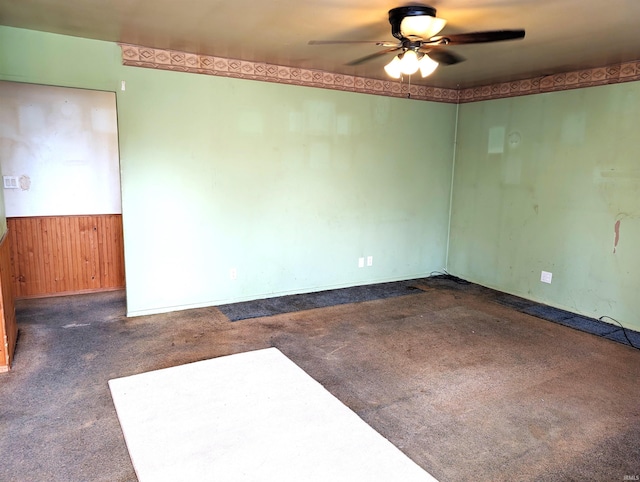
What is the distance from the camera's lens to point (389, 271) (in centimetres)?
574

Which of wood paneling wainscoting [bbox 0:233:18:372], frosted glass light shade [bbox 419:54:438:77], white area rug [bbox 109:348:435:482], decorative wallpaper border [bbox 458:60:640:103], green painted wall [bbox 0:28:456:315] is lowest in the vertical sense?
white area rug [bbox 109:348:435:482]

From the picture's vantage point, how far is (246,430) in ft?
8.00

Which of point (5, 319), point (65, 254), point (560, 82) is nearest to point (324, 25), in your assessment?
point (560, 82)

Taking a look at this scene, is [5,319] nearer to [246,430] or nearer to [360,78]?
[246,430]

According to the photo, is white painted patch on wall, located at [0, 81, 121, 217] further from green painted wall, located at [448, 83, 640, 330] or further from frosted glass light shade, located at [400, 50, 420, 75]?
green painted wall, located at [448, 83, 640, 330]

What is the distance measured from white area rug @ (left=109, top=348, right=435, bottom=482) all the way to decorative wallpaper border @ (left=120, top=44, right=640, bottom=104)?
279 centimetres

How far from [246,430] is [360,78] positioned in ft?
13.5

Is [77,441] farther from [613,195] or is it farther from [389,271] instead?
[613,195]

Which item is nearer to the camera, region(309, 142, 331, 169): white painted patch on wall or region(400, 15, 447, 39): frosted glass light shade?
region(400, 15, 447, 39): frosted glass light shade

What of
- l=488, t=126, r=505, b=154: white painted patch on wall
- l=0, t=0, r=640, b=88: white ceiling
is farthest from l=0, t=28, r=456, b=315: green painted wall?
l=488, t=126, r=505, b=154: white painted patch on wall

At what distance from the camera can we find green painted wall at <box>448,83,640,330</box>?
4191 millimetres

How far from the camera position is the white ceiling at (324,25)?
8.95 ft

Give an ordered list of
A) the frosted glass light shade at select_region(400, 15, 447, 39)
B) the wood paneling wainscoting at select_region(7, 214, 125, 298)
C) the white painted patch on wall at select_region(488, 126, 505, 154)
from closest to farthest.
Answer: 1. the frosted glass light shade at select_region(400, 15, 447, 39)
2. the wood paneling wainscoting at select_region(7, 214, 125, 298)
3. the white painted patch on wall at select_region(488, 126, 505, 154)

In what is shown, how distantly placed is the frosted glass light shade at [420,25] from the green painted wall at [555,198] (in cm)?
261
